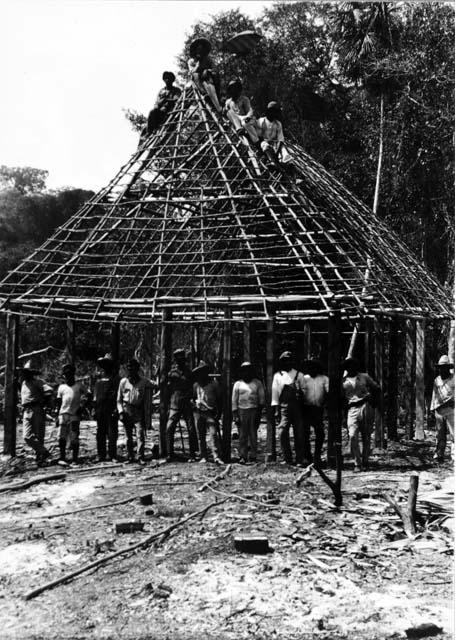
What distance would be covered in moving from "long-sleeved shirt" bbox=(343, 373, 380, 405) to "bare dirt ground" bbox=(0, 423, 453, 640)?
1575 millimetres

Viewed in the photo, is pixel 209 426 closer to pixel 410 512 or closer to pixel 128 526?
pixel 128 526

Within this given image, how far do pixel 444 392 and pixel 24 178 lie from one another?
42782 millimetres

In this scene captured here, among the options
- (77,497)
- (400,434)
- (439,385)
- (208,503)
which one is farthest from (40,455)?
(400,434)

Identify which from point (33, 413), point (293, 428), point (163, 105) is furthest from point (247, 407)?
point (163, 105)

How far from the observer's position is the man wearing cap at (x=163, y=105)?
15773 millimetres

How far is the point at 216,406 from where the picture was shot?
482 inches

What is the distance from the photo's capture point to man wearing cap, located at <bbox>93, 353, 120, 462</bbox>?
12.6m

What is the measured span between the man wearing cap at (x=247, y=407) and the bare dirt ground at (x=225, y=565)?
1.36 meters

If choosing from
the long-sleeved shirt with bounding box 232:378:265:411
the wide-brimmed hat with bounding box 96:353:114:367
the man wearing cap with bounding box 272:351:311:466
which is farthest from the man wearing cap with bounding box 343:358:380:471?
the wide-brimmed hat with bounding box 96:353:114:367

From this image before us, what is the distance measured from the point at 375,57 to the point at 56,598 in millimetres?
Result: 21122

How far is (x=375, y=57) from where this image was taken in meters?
22.8

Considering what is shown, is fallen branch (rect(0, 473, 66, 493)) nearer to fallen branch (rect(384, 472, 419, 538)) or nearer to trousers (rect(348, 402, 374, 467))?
trousers (rect(348, 402, 374, 467))

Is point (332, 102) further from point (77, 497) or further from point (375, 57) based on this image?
point (77, 497)

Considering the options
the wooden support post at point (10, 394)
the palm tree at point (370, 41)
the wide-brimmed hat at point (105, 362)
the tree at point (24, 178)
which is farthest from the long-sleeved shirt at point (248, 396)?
the tree at point (24, 178)
